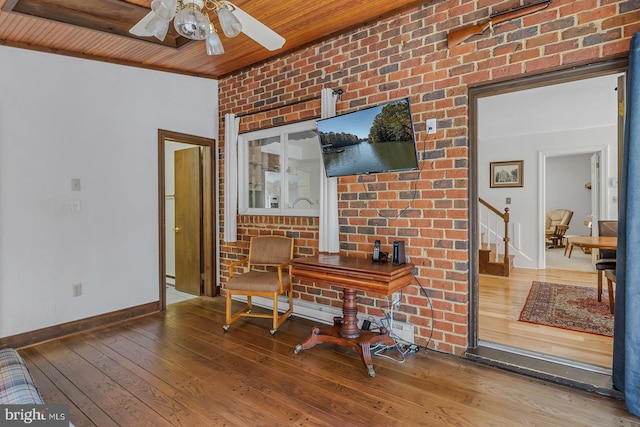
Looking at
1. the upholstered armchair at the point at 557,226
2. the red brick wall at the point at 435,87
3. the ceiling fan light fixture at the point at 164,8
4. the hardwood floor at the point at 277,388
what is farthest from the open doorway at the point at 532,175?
the upholstered armchair at the point at 557,226

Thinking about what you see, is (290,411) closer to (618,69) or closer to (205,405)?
(205,405)

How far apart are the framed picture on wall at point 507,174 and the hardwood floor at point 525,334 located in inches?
87.2

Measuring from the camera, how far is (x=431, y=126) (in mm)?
2646

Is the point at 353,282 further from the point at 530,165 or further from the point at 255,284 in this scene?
the point at 530,165

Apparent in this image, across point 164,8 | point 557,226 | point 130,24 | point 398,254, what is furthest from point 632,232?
point 557,226

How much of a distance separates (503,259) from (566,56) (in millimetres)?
3937

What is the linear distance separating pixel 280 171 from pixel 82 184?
1.87 metres

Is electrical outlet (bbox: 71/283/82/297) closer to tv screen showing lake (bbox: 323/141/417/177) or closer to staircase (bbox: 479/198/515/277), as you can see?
tv screen showing lake (bbox: 323/141/417/177)

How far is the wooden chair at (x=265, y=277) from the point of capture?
309cm

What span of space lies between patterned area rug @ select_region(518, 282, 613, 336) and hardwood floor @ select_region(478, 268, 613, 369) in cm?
10

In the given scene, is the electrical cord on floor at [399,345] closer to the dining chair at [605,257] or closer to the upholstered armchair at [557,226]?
the dining chair at [605,257]

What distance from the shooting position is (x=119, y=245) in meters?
3.46

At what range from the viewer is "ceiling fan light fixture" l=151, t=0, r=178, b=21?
1.63 metres

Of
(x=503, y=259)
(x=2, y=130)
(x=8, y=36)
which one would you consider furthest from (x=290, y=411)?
(x=503, y=259)
